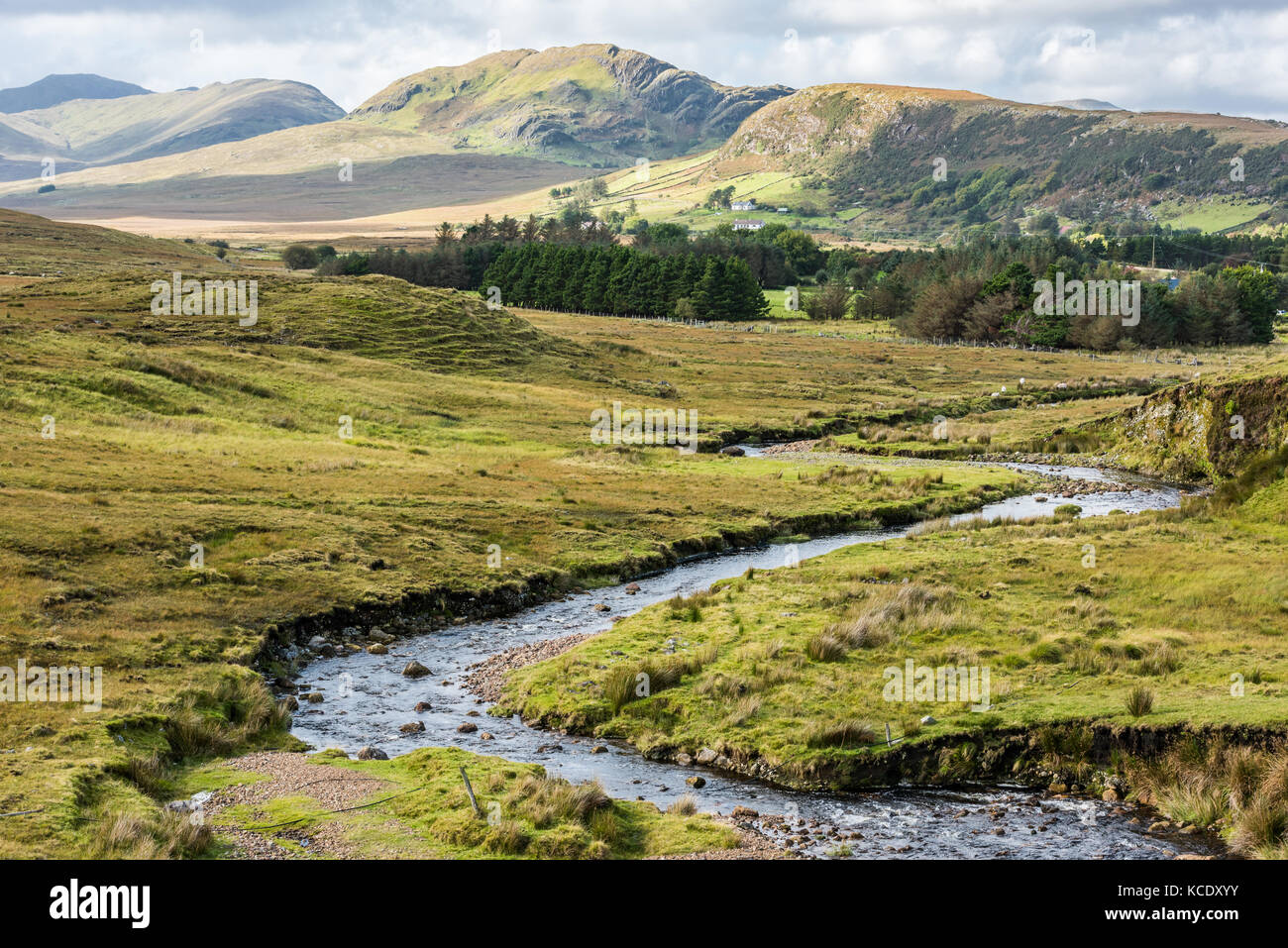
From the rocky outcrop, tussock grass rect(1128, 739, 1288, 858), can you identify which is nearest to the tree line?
the rocky outcrop

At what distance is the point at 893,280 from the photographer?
172125mm

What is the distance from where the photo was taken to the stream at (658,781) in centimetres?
1723

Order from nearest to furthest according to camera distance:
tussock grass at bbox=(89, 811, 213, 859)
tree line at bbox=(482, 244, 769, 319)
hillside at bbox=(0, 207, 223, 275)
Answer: tussock grass at bbox=(89, 811, 213, 859), hillside at bbox=(0, 207, 223, 275), tree line at bbox=(482, 244, 769, 319)

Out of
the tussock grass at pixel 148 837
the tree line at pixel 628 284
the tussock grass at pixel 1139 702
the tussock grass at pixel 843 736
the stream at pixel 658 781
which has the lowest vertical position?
the stream at pixel 658 781

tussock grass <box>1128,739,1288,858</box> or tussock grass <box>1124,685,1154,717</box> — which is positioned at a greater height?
tussock grass <box>1124,685,1154,717</box>

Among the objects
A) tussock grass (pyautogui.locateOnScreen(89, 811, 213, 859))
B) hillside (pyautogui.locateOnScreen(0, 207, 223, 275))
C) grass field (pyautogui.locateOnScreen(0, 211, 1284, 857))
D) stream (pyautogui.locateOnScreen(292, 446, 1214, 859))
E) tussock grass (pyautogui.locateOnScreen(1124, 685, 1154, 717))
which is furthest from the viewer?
hillside (pyautogui.locateOnScreen(0, 207, 223, 275))

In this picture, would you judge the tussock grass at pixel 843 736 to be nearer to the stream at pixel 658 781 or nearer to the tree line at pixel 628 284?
the stream at pixel 658 781

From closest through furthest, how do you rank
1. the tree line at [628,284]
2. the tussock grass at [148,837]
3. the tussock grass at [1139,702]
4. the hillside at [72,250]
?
the tussock grass at [148,837] → the tussock grass at [1139,702] → the hillside at [72,250] → the tree line at [628,284]

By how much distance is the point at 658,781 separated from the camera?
20875mm

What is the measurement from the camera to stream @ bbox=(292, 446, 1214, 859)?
17.2m

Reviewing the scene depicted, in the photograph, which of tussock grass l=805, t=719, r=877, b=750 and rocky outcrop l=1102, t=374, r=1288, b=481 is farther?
rocky outcrop l=1102, t=374, r=1288, b=481

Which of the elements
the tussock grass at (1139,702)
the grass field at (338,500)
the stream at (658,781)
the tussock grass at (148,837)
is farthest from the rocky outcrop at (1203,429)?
the tussock grass at (148,837)

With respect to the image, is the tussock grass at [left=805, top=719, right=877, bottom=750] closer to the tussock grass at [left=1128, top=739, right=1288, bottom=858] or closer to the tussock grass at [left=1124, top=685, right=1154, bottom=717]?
the tussock grass at [left=1128, top=739, right=1288, bottom=858]

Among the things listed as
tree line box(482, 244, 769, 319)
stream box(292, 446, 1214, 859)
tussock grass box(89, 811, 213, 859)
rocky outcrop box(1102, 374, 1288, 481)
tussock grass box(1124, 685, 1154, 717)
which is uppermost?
tree line box(482, 244, 769, 319)
